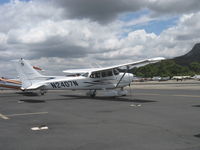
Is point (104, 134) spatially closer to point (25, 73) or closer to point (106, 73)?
point (106, 73)

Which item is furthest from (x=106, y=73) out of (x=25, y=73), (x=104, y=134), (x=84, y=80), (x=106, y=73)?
(x=104, y=134)

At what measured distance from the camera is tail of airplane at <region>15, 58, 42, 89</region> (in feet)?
64.7

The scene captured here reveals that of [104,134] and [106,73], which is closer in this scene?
[104,134]

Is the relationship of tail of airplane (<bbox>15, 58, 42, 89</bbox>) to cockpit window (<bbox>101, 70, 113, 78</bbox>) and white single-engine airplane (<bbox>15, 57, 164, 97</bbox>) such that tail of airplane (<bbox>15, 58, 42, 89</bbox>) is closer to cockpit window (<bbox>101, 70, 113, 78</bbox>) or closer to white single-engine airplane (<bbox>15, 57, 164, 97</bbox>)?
white single-engine airplane (<bbox>15, 57, 164, 97</bbox>)

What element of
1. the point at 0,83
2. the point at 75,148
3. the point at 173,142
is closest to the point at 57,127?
the point at 75,148

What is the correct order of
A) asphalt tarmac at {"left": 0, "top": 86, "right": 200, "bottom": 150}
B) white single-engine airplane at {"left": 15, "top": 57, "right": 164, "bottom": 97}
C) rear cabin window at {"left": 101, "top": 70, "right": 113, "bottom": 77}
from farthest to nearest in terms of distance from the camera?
rear cabin window at {"left": 101, "top": 70, "right": 113, "bottom": 77}
white single-engine airplane at {"left": 15, "top": 57, "right": 164, "bottom": 97}
asphalt tarmac at {"left": 0, "top": 86, "right": 200, "bottom": 150}

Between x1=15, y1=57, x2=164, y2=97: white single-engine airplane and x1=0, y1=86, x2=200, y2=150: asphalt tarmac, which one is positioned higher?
x1=15, y1=57, x2=164, y2=97: white single-engine airplane

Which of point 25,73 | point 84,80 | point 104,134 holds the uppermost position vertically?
point 25,73

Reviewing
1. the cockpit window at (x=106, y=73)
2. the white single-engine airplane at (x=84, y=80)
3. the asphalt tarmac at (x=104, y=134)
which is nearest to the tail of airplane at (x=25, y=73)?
the white single-engine airplane at (x=84, y=80)

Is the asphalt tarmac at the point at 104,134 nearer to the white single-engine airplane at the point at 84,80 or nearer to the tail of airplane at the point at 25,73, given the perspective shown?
the white single-engine airplane at the point at 84,80

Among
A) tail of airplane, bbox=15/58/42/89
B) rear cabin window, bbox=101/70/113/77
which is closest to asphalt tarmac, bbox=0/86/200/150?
tail of airplane, bbox=15/58/42/89

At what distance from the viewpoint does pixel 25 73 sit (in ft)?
65.7

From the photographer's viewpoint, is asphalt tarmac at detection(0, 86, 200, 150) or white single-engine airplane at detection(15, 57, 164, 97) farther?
white single-engine airplane at detection(15, 57, 164, 97)

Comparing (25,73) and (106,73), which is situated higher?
(25,73)
